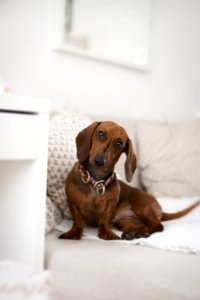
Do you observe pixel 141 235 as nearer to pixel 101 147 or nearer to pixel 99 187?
pixel 99 187

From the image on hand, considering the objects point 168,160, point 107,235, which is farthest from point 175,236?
point 168,160

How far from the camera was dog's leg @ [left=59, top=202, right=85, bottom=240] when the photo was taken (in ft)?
4.09

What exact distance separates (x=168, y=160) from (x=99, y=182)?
0.84 meters

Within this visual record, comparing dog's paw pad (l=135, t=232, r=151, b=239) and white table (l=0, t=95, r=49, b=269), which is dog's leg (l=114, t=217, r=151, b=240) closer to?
dog's paw pad (l=135, t=232, r=151, b=239)

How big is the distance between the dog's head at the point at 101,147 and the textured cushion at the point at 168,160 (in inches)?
29.3

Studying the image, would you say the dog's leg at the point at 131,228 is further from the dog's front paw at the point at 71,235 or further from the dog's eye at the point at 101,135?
the dog's eye at the point at 101,135

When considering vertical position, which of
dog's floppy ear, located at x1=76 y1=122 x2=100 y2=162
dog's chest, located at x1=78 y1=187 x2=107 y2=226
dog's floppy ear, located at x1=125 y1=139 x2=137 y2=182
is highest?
dog's floppy ear, located at x1=76 y1=122 x2=100 y2=162

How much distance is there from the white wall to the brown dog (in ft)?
2.18

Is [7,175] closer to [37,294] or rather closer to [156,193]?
[37,294]

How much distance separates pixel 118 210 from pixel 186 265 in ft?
1.45

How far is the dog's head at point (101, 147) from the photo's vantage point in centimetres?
123

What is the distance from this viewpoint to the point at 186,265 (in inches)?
40.9

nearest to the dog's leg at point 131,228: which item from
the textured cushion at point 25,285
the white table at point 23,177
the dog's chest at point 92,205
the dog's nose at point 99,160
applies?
the dog's chest at point 92,205

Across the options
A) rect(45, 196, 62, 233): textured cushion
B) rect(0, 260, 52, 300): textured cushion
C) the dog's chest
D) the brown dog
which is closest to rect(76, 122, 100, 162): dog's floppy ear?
the brown dog
